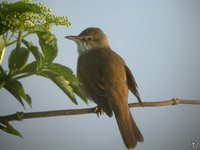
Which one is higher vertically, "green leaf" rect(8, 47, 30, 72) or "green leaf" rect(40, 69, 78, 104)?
"green leaf" rect(8, 47, 30, 72)

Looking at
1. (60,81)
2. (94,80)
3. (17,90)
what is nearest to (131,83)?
(94,80)

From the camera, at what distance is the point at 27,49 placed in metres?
1.81

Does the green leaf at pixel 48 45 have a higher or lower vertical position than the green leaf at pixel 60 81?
higher

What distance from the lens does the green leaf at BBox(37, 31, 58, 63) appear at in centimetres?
174

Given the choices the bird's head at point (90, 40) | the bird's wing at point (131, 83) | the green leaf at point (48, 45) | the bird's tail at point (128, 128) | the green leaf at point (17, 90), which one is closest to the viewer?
the green leaf at point (17, 90)

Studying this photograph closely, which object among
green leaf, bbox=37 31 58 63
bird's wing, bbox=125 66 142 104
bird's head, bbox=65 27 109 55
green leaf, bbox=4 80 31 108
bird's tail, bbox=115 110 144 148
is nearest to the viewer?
green leaf, bbox=4 80 31 108

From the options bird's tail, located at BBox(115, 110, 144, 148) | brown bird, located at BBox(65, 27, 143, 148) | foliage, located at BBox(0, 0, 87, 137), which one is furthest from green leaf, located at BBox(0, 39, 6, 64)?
bird's tail, located at BBox(115, 110, 144, 148)

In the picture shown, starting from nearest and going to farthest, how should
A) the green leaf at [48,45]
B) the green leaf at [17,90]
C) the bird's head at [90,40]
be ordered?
1. the green leaf at [17,90]
2. the green leaf at [48,45]
3. the bird's head at [90,40]

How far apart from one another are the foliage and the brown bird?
1.27m

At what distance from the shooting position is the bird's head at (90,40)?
4.43 metres

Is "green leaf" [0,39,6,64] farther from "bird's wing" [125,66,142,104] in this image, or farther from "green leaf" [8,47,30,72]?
"bird's wing" [125,66,142,104]

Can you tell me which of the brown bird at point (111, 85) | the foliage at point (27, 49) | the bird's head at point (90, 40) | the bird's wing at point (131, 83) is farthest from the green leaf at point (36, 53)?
the bird's head at point (90, 40)

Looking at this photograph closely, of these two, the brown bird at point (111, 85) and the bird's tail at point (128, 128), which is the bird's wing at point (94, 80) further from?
the bird's tail at point (128, 128)

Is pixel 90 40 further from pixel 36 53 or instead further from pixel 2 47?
pixel 2 47
